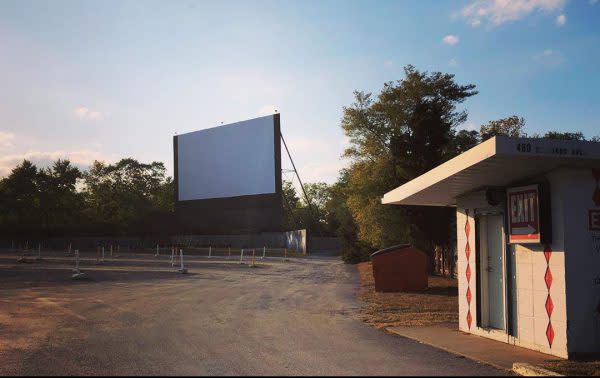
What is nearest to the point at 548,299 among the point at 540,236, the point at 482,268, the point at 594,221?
the point at 540,236

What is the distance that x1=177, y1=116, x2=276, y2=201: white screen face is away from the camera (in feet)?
197

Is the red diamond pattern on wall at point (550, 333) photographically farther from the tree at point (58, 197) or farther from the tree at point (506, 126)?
the tree at point (58, 197)

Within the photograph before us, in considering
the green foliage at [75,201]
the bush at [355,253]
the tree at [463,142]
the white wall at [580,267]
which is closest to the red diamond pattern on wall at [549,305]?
the white wall at [580,267]

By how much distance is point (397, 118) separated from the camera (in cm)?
3253

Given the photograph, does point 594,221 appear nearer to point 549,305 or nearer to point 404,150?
point 549,305

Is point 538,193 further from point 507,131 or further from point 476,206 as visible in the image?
point 507,131

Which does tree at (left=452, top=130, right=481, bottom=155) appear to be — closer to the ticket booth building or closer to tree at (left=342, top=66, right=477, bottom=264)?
tree at (left=342, top=66, right=477, bottom=264)

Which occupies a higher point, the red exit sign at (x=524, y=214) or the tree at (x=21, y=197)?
the tree at (x=21, y=197)

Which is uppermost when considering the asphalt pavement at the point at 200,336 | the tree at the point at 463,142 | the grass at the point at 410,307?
the tree at the point at 463,142

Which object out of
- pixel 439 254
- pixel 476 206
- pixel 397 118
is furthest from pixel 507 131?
pixel 476 206

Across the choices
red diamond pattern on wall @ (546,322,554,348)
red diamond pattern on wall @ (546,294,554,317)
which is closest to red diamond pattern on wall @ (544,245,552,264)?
red diamond pattern on wall @ (546,294,554,317)

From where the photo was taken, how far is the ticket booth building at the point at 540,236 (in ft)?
28.1

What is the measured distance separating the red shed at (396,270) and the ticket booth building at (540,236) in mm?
8998

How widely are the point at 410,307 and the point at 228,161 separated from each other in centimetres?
4880
